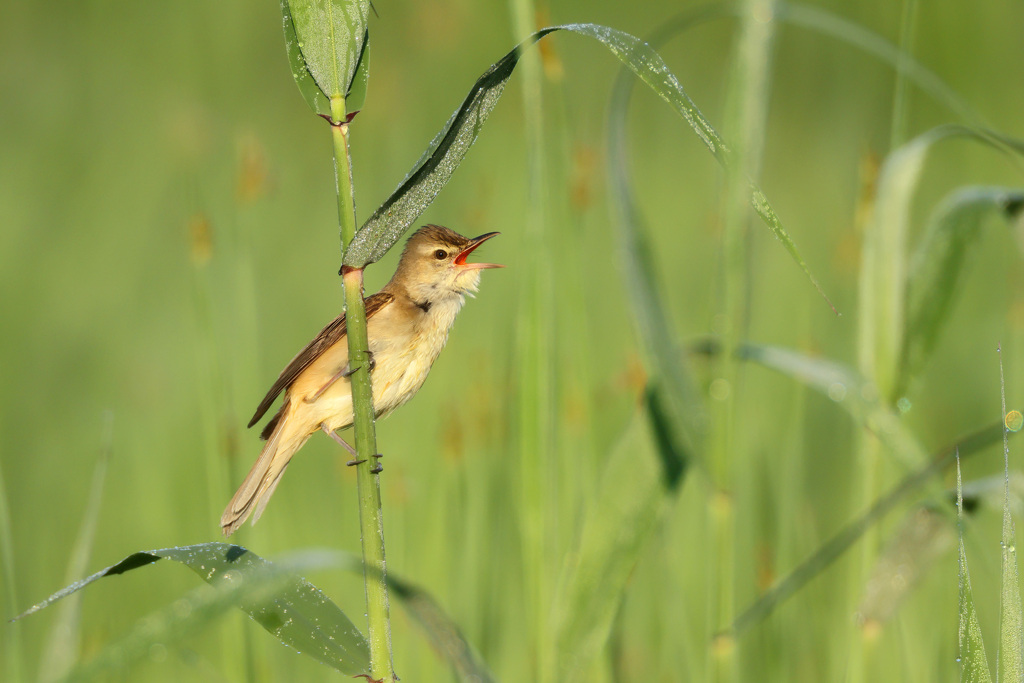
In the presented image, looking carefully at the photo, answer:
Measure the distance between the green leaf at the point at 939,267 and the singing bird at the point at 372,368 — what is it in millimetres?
919

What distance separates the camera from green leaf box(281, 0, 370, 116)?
1.11 metres

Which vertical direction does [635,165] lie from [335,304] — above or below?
above

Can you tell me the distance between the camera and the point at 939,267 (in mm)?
1855

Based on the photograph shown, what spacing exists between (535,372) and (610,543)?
0.99 ft

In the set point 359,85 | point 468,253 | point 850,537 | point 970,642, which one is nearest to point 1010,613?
point 970,642

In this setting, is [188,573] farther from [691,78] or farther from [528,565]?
[691,78]

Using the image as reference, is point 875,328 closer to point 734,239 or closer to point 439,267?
point 734,239

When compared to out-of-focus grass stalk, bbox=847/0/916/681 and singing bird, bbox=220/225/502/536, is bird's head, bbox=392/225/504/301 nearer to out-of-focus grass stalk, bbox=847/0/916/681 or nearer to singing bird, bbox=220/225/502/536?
singing bird, bbox=220/225/502/536

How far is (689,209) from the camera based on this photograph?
6.06 metres

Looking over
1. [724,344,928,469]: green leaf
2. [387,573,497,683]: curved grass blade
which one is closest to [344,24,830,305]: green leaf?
[387,573,497,683]: curved grass blade

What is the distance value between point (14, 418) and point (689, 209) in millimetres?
4013

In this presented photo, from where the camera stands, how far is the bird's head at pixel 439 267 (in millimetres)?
2623

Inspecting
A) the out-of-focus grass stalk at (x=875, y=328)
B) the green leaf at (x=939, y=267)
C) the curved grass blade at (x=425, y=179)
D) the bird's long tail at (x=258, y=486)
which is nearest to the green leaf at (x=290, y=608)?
the curved grass blade at (x=425, y=179)

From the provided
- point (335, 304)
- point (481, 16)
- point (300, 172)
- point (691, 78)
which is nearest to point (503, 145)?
point (335, 304)
